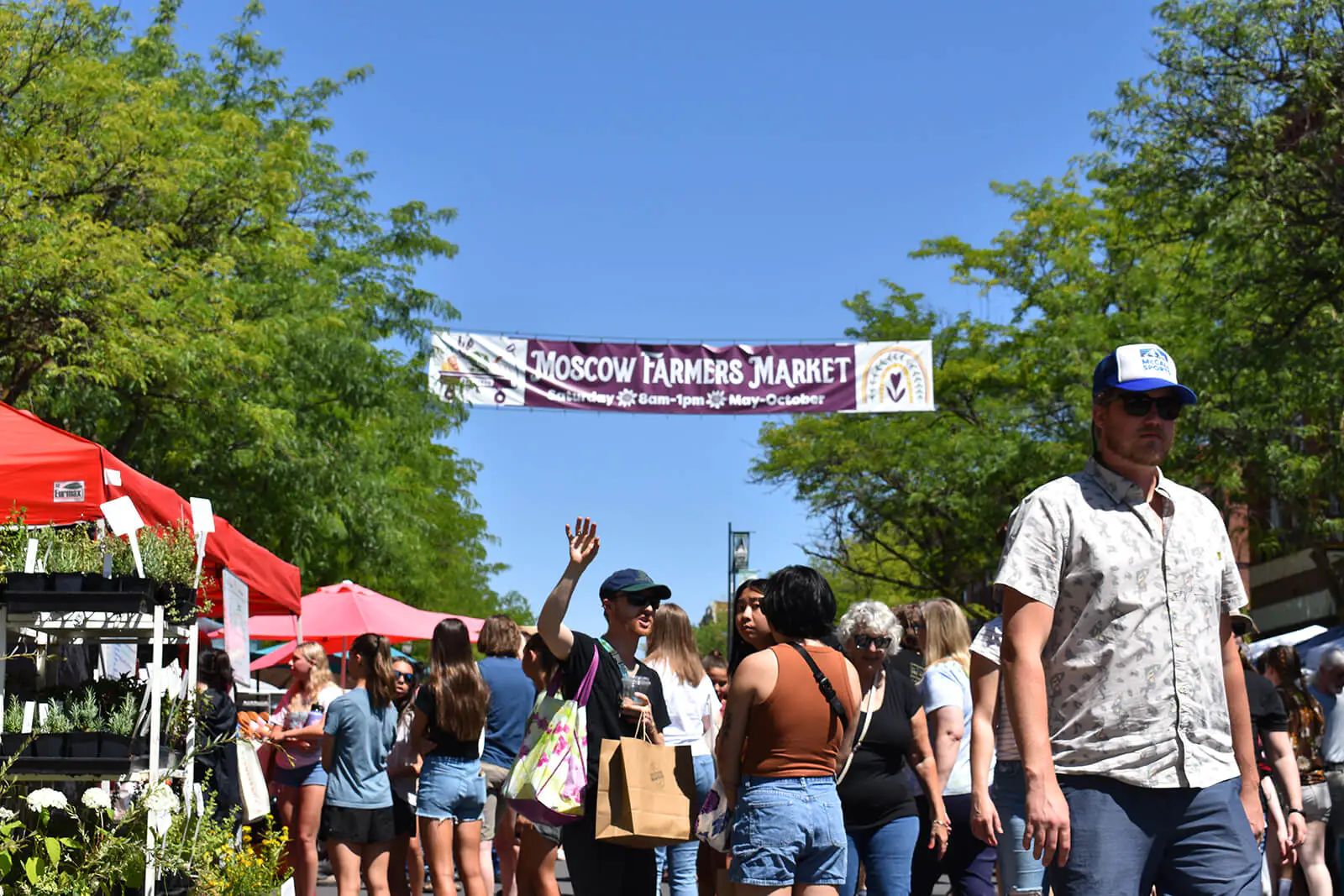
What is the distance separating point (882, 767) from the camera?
6500mm

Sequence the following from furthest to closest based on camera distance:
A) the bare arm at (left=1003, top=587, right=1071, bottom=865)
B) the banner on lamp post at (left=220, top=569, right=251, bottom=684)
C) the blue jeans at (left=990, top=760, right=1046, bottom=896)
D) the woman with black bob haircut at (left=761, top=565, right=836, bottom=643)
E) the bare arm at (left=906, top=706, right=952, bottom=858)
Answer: the banner on lamp post at (left=220, top=569, right=251, bottom=684) → the bare arm at (left=906, top=706, right=952, bottom=858) → the woman with black bob haircut at (left=761, top=565, right=836, bottom=643) → the blue jeans at (left=990, top=760, right=1046, bottom=896) → the bare arm at (left=1003, top=587, right=1071, bottom=865)

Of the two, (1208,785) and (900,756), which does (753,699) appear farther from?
(1208,785)

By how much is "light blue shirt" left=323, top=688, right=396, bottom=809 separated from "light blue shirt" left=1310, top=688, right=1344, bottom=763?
20.4 ft

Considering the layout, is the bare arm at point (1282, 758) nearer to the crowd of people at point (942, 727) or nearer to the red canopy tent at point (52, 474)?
the crowd of people at point (942, 727)

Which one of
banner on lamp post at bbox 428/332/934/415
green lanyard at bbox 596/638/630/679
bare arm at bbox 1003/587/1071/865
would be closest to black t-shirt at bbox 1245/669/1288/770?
green lanyard at bbox 596/638/630/679

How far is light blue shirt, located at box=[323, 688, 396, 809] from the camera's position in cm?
902

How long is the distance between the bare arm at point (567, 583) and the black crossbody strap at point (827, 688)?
896 millimetres

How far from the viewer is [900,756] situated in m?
6.64

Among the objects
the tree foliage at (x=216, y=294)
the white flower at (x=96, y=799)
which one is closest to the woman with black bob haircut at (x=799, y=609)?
the white flower at (x=96, y=799)

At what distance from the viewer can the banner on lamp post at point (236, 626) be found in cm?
764

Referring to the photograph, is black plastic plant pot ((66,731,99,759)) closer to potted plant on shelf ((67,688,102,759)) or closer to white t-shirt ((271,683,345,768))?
potted plant on shelf ((67,688,102,759))

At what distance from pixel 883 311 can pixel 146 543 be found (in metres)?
28.9

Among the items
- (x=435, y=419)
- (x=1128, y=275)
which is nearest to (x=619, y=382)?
(x=435, y=419)

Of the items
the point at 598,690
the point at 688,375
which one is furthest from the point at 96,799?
the point at 688,375
